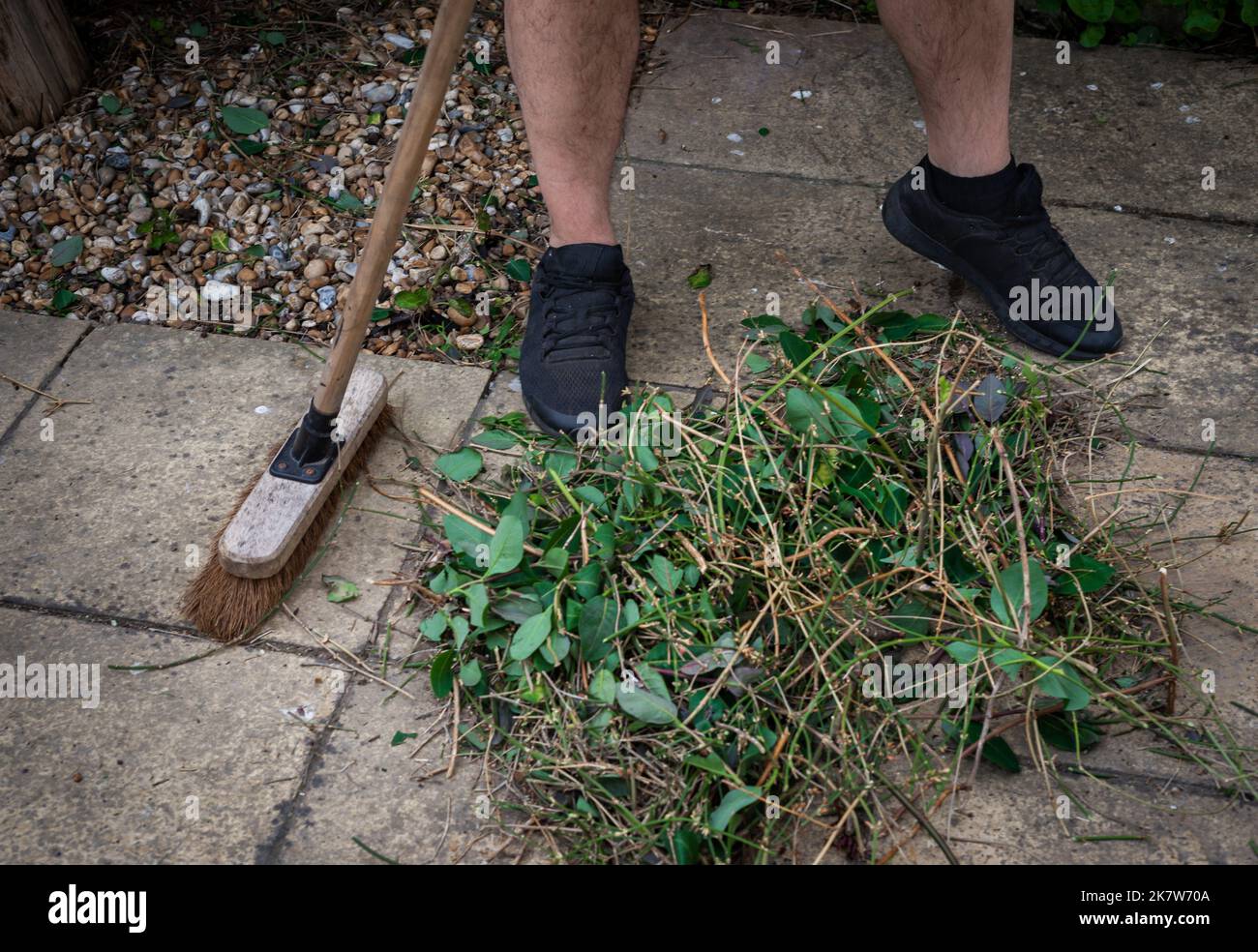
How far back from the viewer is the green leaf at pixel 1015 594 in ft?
5.54

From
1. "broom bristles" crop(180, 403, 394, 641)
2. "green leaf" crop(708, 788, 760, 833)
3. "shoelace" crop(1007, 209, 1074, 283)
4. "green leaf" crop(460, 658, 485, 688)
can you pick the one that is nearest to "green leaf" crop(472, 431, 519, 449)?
"broom bristles" crop(180, 403, 394, 641)

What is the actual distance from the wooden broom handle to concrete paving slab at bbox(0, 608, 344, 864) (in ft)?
1.57

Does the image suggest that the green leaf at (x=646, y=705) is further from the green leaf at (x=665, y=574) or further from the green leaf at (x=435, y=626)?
the green leaf at (x=435, y=626)

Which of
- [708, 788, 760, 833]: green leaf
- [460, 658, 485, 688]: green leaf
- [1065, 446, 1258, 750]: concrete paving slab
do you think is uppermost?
[460, 658, 485, 688]: green leaf

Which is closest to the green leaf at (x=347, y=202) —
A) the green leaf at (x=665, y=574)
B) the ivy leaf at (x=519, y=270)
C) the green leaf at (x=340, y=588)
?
the ivy leaf at (x=519, y=270)

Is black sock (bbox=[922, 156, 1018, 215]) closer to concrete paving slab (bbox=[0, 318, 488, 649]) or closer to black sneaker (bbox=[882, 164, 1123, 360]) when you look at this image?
black sneaker (bbox=[882, 164, 1123, 360])

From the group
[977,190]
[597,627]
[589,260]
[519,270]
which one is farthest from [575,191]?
[597,627]

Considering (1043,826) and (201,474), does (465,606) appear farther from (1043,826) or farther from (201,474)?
(1043,826)

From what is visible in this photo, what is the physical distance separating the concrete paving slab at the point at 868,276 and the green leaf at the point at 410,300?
0.47 meters

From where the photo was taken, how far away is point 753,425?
1910 millimetres

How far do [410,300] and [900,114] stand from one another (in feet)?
4.58

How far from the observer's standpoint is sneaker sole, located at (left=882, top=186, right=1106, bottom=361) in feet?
7.59

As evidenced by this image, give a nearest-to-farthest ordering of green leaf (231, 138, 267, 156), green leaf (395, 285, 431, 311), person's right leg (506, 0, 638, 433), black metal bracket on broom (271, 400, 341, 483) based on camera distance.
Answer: black metal bracket on broom (271, 400, 341, 483), person's right leg (506, 0, 638, 433), green leaf (395, 285, 431, 311), green leaf (231, 138, 267, 156)

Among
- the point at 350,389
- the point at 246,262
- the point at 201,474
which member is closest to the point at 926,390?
the point at 350,389
